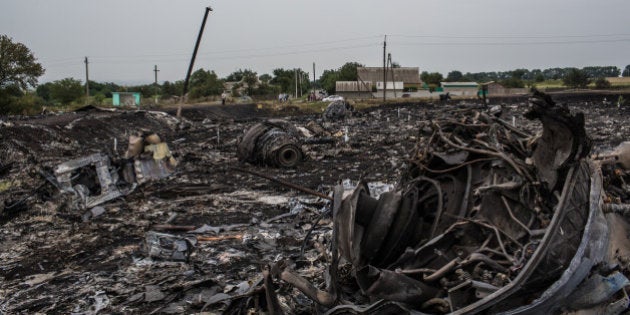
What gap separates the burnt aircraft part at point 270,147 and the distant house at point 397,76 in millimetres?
50291

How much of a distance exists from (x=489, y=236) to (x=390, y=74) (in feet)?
208

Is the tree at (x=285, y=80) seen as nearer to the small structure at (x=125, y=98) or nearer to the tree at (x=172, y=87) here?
the tree at (x=172, y=87)

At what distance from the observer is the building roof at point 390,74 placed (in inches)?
2512

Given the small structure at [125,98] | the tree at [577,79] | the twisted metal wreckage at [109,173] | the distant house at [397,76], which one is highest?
the distant house at [397,76]

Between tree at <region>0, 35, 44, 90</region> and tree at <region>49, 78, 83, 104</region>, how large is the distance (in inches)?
411

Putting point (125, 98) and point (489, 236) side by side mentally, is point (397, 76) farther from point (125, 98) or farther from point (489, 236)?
point (489, 236)

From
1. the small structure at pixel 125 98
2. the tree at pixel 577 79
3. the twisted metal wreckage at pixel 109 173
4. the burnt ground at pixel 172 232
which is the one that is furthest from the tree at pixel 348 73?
the twisted metal wreckage at pixel 109 173

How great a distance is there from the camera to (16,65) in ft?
95.9

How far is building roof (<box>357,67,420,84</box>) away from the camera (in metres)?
63.8

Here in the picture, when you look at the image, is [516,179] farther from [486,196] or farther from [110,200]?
[110,200]

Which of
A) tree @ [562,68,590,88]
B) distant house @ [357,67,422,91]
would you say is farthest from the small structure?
tree @ [562,68,590,88]

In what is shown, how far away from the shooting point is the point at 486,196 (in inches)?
136

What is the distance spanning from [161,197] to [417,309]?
25.0 ft

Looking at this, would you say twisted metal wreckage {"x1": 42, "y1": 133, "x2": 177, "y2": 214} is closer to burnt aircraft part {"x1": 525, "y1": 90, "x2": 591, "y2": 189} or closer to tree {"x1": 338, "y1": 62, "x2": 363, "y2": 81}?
burnt aircraft part {"x1": 525, "y1": 90, "x2": 591, "y2": 189}
